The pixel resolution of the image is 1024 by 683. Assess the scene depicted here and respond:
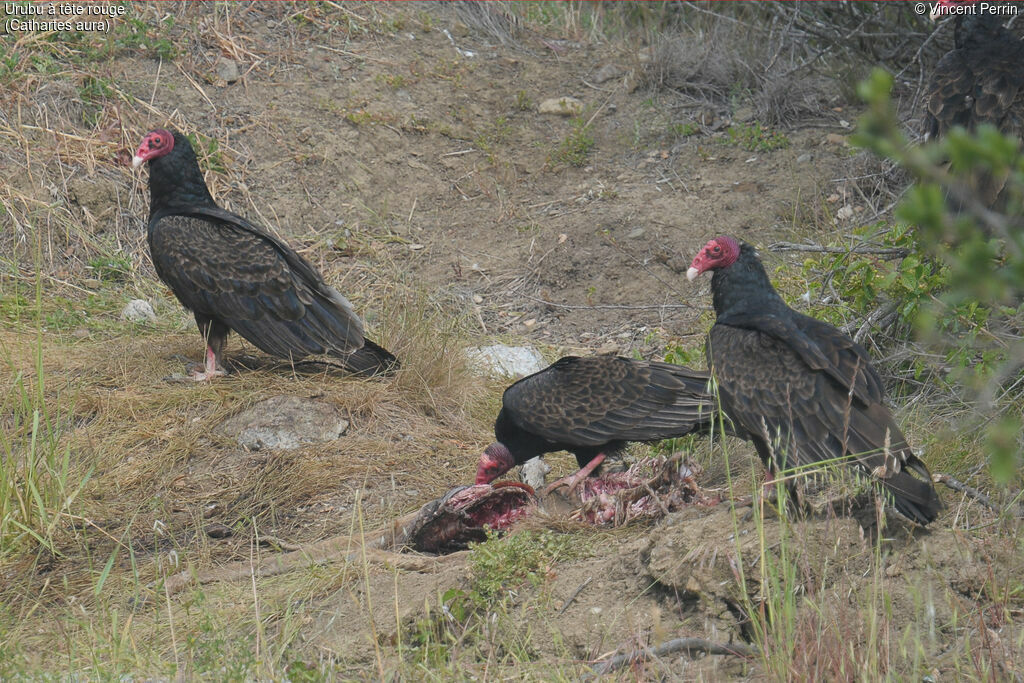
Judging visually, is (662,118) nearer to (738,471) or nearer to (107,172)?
(107,172)

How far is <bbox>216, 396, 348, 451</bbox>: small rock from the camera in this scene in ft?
16.5

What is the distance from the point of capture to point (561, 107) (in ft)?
29.9

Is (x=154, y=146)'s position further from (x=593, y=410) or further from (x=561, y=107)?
(x=561, y=107)

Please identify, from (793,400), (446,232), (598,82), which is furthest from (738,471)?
(598,82)

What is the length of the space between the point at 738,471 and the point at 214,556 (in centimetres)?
220

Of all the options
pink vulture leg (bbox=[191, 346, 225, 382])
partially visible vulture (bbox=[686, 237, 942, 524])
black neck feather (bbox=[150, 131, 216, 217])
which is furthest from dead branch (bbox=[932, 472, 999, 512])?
black neck feather (bbox=[150, 131, 216, 217])

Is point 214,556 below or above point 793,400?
below

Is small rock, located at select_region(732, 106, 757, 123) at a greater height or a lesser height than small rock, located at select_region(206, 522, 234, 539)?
greater

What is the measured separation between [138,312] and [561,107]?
13.3 feet

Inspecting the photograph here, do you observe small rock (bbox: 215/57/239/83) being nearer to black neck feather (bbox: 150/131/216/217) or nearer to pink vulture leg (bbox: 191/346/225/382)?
black neck feather (bbox: 150/131/216/217)

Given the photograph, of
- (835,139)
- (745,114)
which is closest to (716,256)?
(835,139)

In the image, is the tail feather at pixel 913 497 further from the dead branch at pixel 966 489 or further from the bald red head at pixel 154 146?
the bald red head at pixel 154 146

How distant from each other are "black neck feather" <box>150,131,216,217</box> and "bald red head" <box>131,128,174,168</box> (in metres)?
0.03

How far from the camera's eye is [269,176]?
8.22 m
